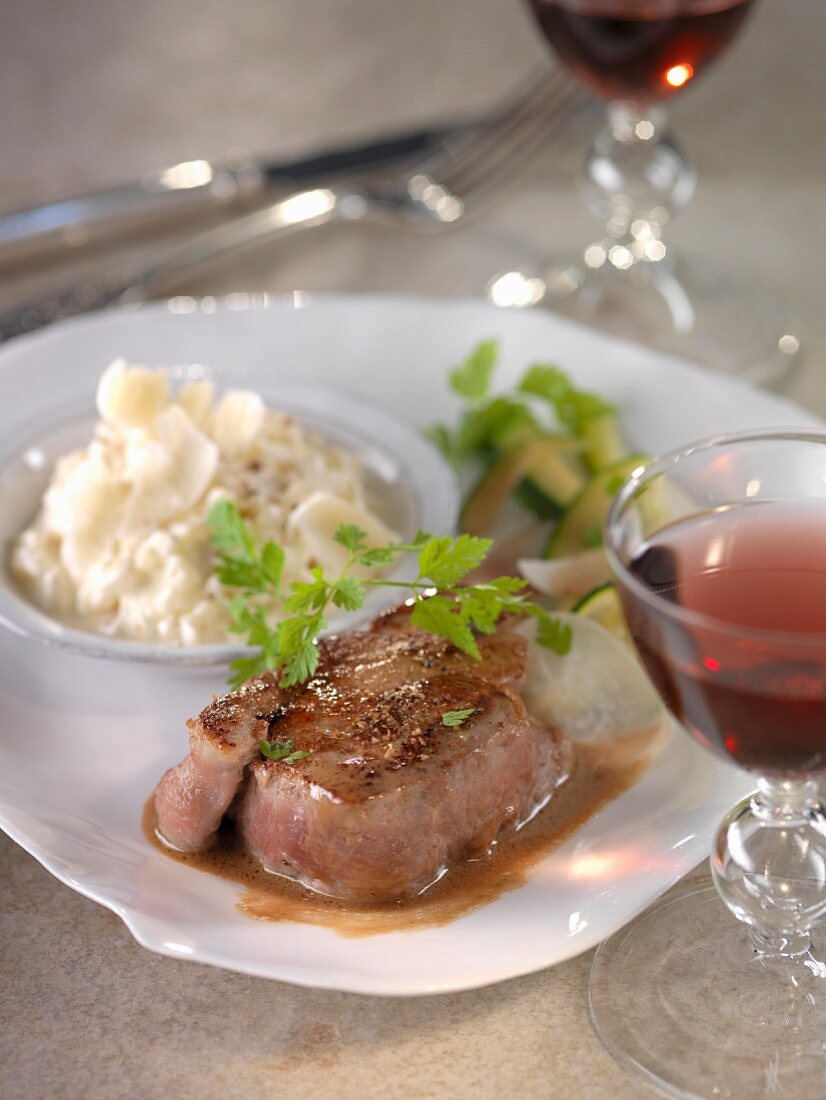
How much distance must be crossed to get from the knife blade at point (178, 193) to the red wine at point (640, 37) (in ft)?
2.74

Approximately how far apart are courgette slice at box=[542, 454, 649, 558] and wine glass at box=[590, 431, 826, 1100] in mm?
727

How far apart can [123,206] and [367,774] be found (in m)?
2.39

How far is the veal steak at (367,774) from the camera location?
1875 millimetres

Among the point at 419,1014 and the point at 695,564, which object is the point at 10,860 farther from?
the point at 695,564

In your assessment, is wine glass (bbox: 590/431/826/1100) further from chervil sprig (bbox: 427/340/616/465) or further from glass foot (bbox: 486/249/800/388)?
glass foot (bbox: 486/249/800/388)

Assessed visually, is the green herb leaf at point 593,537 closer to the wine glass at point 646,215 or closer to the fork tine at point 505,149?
the wine glass at point 646,215

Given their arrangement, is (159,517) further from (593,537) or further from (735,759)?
(735,759)

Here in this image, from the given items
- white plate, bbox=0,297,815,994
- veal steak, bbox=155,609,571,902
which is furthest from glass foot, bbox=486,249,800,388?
veal steak, bbox=155,609,571,902

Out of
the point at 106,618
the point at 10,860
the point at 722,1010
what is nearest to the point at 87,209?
the point at 106,618

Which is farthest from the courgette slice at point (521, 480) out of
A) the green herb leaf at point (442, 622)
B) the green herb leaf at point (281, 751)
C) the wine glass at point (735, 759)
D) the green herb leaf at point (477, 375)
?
the green herb leaf at point (281, 751)

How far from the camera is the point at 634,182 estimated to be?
349 centimetres

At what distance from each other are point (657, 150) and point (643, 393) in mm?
802

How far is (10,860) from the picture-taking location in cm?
217

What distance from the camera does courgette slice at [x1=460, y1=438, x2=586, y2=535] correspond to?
2.83 m
